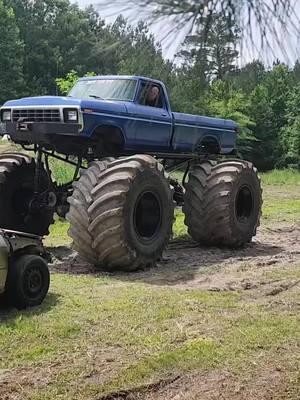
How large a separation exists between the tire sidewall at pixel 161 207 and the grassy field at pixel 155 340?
1.64 ft

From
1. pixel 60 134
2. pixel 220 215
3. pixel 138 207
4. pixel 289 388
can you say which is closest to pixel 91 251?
pixel 138 207

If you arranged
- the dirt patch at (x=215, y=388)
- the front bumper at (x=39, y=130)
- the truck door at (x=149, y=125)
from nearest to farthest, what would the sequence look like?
1. the dirt patch at (x=215, y=388)
2. the front bumper at (x=39, y=130)
3. the truck door at (x=149, y=125)

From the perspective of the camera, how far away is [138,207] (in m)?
8.88

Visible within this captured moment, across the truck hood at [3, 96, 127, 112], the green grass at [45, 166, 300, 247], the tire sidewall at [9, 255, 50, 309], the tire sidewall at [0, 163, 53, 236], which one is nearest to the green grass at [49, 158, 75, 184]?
the green grass at [45, 166, 300, 247]

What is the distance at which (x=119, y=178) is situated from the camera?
829 centimetres

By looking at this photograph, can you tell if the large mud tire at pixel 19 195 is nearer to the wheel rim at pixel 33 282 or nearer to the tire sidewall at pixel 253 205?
the tire sidewall at pixel 253 205

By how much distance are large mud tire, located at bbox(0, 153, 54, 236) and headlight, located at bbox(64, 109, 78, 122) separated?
1402 mm

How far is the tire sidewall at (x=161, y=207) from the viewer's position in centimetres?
837

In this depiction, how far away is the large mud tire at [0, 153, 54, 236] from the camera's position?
9.89 metres

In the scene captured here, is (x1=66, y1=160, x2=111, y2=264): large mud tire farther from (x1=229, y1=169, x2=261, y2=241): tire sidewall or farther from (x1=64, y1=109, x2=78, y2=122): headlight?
(x1=229, y1=169, x2=261, y2=241): tire sidewall

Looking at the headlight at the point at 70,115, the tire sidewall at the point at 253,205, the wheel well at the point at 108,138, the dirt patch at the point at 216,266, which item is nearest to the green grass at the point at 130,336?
the dirt patch at the point at 216,266

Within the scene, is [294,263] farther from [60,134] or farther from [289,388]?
[289,388]

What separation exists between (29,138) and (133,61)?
6977 mm

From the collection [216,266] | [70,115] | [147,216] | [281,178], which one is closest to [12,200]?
[70,115]
